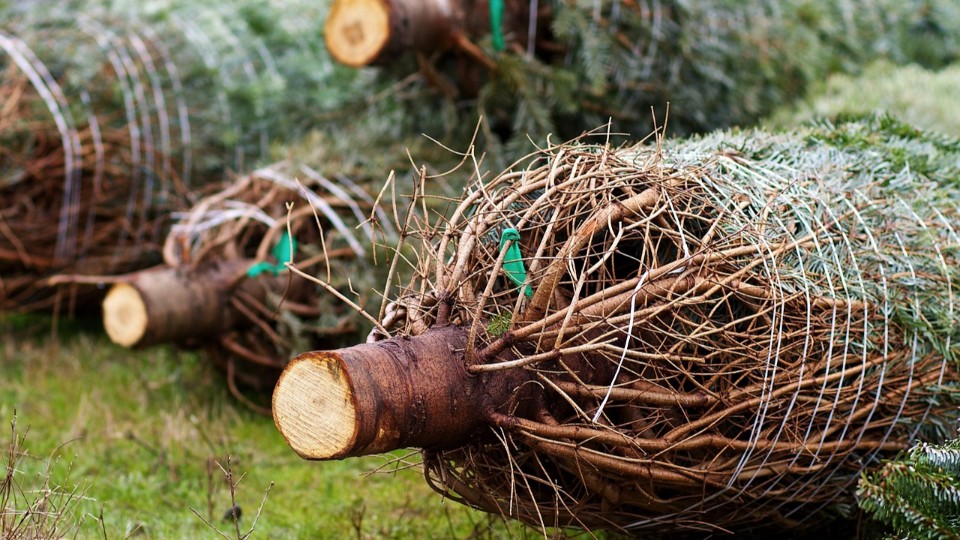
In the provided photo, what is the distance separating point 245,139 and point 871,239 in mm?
3693

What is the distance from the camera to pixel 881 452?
276cm

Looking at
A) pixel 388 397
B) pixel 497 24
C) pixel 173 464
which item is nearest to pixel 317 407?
pixel 388 397

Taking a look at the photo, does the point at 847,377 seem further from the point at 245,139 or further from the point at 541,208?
the point at 245,139

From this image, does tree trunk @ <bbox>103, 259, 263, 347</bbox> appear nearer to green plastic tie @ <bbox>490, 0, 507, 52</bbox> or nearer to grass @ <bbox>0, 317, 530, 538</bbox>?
grass @ <bbox>0, 317, 530, 538</bbox>

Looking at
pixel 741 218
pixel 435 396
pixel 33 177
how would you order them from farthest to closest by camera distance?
pixel 33 177, pixel 741 218, pixel 435 396

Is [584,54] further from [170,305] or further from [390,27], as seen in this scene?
[170,305]

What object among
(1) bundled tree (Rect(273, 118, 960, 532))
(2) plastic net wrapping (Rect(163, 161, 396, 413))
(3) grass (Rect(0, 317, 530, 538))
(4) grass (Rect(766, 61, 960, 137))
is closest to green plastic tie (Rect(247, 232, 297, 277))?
(2) plastic net wrapping (Rect(163, 161, 396, 413))

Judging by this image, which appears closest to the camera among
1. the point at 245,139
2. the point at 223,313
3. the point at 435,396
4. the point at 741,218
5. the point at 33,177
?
the point at 435,396

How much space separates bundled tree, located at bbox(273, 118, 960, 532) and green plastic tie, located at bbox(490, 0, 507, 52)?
71.4 inches

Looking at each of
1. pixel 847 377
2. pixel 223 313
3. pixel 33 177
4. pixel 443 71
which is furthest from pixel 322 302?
pixel 847 377

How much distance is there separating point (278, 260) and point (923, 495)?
8.49ft

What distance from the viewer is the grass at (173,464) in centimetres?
310

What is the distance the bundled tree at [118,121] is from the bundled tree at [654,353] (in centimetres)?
265

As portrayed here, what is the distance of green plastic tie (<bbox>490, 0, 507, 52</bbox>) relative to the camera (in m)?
4.45
